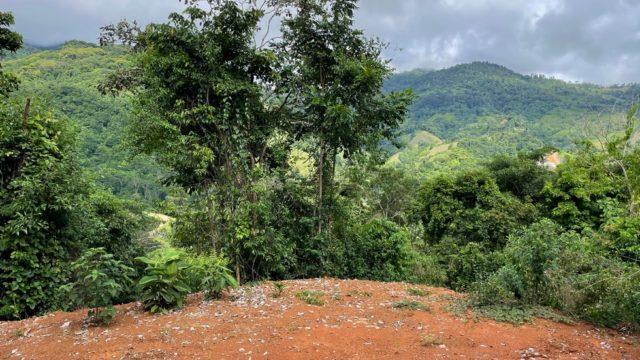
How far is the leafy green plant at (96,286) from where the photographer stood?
21.1 ft

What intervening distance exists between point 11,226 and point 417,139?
566 ft

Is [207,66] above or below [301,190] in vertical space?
above

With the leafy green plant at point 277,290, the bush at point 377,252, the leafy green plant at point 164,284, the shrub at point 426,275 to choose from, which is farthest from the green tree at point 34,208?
the shrub at point 426,275

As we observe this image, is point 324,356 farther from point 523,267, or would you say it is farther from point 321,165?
point 321,165

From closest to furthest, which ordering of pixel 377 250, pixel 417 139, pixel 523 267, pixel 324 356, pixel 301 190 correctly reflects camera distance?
pixel 324 356, pixel 523 267, pixel 301 190, pixel 377 250, pixel 417 139

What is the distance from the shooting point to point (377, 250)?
13.8 m

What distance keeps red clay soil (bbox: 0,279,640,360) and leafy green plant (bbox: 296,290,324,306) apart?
0.68 ft

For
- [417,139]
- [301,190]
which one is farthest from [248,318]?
[417,139]

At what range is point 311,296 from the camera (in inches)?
314

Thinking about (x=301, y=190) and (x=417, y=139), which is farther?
(x=417, y=139)

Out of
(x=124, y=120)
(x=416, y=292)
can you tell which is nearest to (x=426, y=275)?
(x=416, y=292)

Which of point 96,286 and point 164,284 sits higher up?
point 96,286

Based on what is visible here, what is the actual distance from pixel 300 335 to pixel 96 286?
3.18m

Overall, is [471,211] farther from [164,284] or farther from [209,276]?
[164,284]
